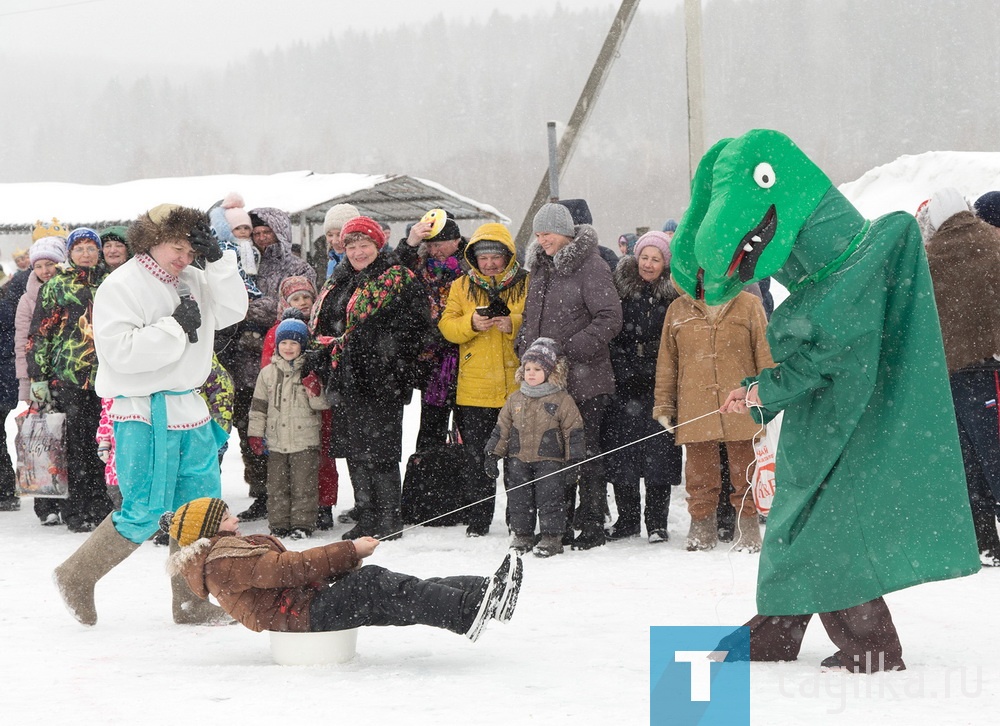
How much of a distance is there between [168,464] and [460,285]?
2.76 m

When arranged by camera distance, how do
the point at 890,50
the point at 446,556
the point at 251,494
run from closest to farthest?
the point at 446,556
the point at 251,494
the point at 890,50

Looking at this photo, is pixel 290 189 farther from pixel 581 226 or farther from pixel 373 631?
pixel 373 631

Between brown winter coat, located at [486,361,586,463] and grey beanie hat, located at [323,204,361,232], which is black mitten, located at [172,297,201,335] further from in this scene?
grey beanie hat, located at [323,204,361,232]

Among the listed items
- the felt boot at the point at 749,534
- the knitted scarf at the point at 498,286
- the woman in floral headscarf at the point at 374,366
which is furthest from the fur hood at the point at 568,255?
the felt boot at the point at 749,534

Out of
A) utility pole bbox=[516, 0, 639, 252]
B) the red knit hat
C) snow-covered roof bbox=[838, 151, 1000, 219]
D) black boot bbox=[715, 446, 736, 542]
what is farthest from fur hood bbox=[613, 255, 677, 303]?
snow-covered roof bbox=[838, 151, 1000, 219]

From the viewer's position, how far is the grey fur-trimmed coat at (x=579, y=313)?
7027 millimetres

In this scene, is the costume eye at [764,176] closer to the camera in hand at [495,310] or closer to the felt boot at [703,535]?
the felt boot at [703,535]

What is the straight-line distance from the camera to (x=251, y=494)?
27.6ft

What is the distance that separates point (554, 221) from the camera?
7270 mm

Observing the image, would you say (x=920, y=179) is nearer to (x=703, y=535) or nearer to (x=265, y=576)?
(x=703, y=535)

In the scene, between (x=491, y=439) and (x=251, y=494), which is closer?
(x=491, y=439)

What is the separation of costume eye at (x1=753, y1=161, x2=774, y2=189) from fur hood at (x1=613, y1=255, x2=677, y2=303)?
10.6 ft

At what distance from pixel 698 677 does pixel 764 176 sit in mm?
1737

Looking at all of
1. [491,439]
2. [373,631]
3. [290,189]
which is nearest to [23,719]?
[373,631]
